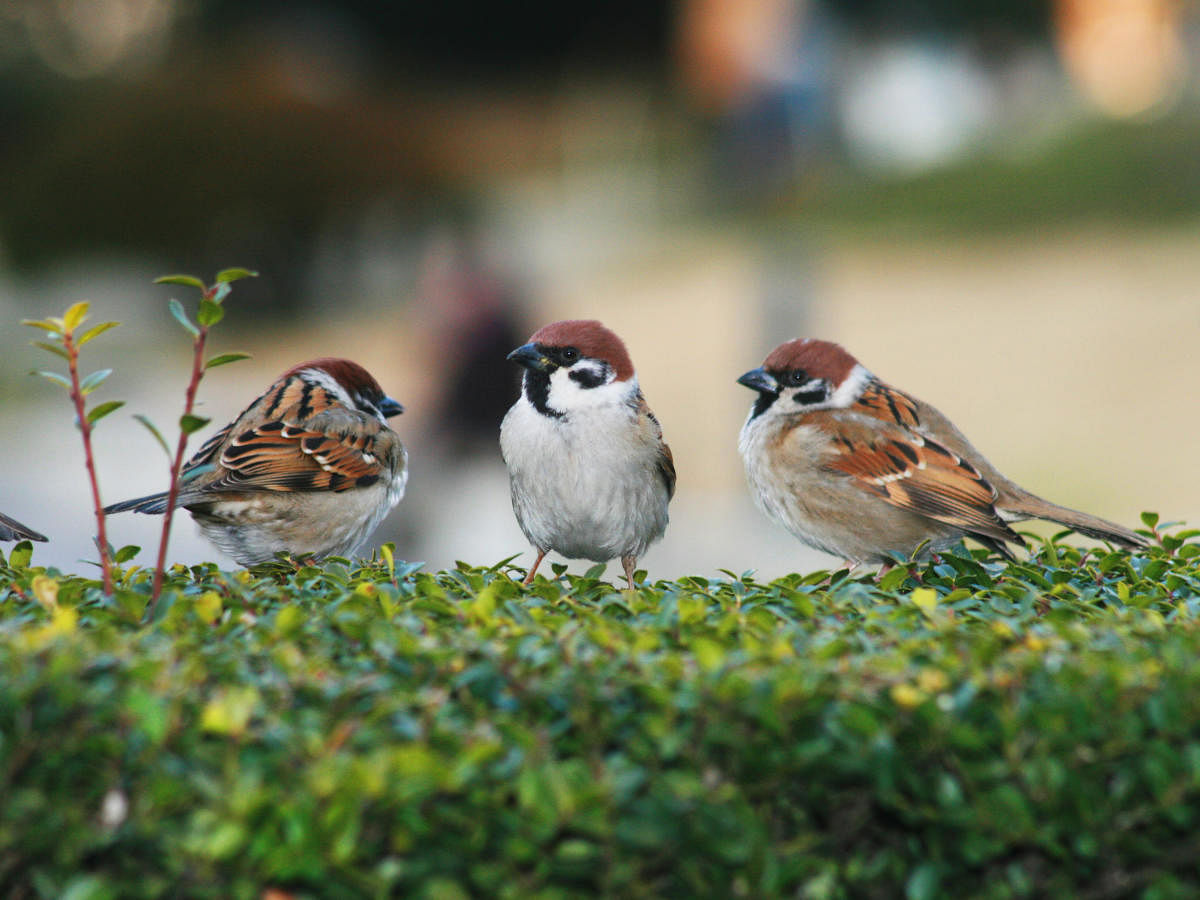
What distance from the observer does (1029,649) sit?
7.10 feet

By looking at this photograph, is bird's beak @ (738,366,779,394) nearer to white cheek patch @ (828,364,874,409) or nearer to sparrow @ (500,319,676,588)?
white cheek patch @ (828,364,874,409)

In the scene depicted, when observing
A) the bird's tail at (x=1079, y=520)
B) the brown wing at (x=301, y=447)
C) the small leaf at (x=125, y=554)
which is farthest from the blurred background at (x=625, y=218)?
the small leaf at (x=125, y=554)

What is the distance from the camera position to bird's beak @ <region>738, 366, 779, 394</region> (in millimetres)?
4227

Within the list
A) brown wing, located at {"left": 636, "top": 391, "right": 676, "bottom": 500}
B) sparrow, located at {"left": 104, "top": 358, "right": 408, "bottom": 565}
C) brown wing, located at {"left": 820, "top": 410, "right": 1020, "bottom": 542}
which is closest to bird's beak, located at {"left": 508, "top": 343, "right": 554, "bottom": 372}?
brown wing, located at {"left": 636, "top": 391, "right": 676, "bottom": 500}

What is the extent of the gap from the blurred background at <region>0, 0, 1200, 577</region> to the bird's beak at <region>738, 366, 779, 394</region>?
10.6 feet

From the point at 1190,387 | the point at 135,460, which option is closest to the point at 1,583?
the point at 135,460

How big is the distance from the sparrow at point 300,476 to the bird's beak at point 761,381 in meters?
1.19

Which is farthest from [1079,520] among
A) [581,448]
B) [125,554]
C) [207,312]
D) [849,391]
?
[125,554]

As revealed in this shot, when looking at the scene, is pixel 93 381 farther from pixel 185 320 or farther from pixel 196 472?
pixel 196 472

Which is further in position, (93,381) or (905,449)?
(905,449)

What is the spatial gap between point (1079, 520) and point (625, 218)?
25.1 metres

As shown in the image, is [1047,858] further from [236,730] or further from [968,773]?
[236,730]

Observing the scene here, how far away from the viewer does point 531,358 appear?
3.85 m

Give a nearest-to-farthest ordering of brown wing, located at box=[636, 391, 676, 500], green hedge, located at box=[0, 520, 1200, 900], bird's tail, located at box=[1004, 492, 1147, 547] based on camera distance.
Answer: green hedge, located at box=[0, 520, 1200, 900] → bird's tail, located at box=[1004, 492, 1147, 547] → brown wing, located at box=[636, 391, 676, 500]
